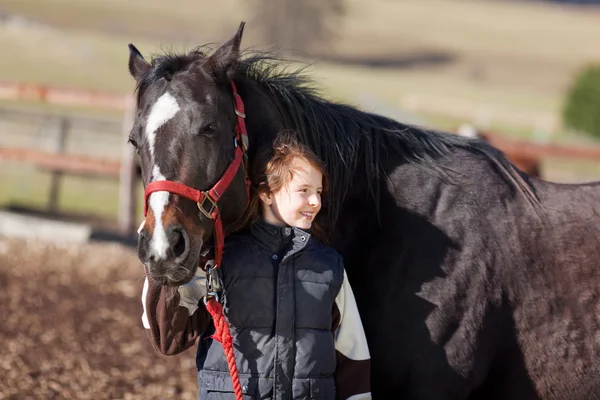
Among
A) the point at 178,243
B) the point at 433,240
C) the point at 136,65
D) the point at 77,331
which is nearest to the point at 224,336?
the point at 178,243

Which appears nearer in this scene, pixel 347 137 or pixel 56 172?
pixel 347 137

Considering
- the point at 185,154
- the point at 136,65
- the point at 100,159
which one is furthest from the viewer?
the point at 100,159

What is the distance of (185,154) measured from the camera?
8.93ft

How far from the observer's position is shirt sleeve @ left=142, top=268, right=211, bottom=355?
2777 millimetres

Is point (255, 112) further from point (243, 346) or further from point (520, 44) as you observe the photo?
point (520, 44)

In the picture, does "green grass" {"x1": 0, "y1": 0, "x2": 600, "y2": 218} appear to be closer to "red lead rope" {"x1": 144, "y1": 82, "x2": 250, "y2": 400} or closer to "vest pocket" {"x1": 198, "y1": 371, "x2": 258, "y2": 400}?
A: "red lead rope" {"x1": 144, "y1": 82, "x2": 250, "y2": 400}

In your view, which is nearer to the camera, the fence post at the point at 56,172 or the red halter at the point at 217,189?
the red halter at the point at 217,189

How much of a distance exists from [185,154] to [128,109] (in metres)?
6.76

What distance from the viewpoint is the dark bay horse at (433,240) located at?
3035 mm

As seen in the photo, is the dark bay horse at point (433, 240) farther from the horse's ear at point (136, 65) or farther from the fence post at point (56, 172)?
the fence post at point (56, 172)

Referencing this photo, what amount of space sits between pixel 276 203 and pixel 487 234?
905 mm

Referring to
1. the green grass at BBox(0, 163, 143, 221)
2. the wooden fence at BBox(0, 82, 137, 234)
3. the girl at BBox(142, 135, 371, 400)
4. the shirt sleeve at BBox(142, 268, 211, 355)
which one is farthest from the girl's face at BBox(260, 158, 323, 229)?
the green grass at BBox(0, 163, 143, 221)

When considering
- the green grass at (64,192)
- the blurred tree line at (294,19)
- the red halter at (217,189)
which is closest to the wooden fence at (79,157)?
the green grass at (64,192)

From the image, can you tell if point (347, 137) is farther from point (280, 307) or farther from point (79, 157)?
point (79, 157)
